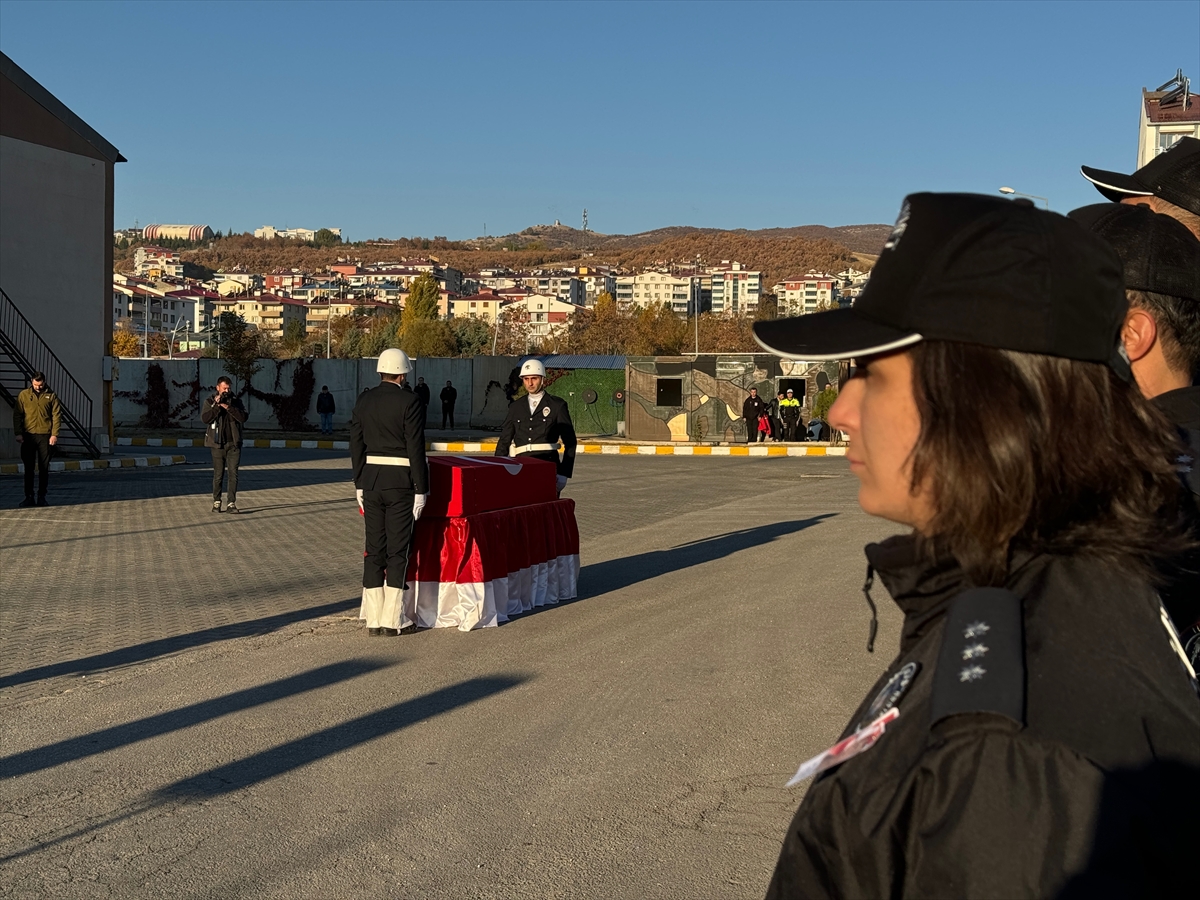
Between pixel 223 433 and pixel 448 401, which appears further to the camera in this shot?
pixel 448 401

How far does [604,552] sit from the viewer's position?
581 inches

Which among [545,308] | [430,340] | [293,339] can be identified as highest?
[545,308]

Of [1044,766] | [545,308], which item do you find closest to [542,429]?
[1044,766]

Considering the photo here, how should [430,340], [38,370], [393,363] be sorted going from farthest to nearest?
[430,340] → [38,370] → [393,363]

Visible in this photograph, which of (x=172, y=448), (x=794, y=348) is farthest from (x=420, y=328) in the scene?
(x=794, y=348)

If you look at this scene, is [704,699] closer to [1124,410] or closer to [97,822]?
[97,822]

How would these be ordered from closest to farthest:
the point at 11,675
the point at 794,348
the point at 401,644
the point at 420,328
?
the point at 794,348 < the point at 11,675 < the point at 401,644 < the point at 420,328

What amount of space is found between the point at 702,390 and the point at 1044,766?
129 ft

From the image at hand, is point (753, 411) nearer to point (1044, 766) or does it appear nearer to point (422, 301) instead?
point (1044, 766)

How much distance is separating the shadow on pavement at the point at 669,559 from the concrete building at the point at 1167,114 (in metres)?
42.5

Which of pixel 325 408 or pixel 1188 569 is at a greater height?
pixel 1188 569

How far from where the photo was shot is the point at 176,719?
710 cm

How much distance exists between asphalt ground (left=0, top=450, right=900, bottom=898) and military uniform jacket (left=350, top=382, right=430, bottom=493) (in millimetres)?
1219

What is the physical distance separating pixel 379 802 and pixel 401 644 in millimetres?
3825
